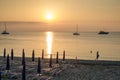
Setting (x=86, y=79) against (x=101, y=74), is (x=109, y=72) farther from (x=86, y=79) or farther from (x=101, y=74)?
(x=86, y=79)

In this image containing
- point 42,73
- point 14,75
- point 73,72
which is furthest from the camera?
point 73,72

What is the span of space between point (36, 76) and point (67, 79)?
3265 millimetres

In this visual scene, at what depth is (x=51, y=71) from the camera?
33.8 meters

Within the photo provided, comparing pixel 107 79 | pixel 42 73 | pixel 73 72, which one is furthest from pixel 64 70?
pixel 107 79

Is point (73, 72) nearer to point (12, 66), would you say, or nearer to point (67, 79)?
point (67, 79)

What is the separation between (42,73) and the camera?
33.0 m

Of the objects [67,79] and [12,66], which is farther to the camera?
[12,66]

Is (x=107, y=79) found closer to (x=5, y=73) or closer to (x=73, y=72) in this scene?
(x=73, y=72)

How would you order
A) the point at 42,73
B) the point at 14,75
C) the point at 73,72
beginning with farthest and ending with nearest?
the point at 73,72 → the point at 42,73 → the point at 14,75

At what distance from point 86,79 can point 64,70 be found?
606 cm

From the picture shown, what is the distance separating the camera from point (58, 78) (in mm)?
31312

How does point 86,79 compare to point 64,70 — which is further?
point 64,70

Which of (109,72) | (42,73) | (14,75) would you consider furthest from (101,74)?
(14,75)

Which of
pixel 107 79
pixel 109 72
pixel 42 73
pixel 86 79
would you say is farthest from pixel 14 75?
pixel 109 72
